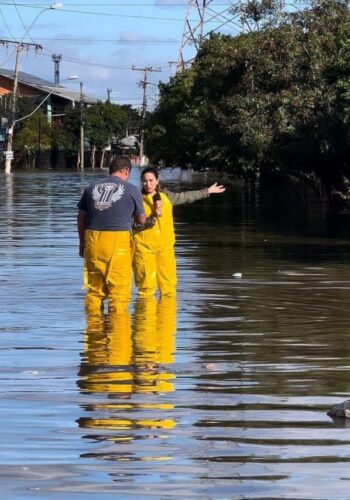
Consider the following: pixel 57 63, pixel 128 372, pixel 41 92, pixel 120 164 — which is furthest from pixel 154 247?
pixel 57 63

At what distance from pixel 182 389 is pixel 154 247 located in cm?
500

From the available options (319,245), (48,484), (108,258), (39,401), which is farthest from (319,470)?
(319,245)

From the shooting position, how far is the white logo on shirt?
1199cm

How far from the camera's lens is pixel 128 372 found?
898 cm

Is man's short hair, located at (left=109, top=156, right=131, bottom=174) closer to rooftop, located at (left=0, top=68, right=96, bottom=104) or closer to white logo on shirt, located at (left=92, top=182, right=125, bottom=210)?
white logo on shirt, located at (left=92, top=182, right=125, bottom=210)

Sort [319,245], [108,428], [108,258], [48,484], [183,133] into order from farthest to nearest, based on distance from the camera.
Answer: [183,133] < [319,245] < [108,258] < [108,428] < [48,484]

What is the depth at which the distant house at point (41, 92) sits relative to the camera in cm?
11269

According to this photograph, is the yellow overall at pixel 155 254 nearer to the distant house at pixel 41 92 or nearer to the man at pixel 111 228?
the man at pixel 111 228

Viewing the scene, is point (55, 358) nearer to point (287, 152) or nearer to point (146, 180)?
point (146, 180)

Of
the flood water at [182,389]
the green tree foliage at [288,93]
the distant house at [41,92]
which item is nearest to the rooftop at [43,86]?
the distant house at [41,92]

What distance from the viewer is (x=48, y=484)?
584 centimetres

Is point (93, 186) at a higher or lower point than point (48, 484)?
higher

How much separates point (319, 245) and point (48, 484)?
1797 centimetres

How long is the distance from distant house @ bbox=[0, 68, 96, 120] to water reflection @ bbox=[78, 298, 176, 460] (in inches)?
3742
